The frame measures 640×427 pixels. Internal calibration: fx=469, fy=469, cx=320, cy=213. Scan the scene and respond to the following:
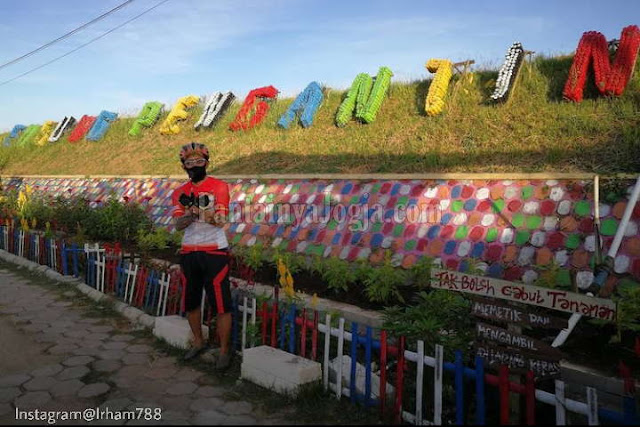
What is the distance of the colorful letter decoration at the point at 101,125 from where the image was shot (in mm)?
23888

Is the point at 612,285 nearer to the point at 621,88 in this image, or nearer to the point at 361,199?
the point at 361,199

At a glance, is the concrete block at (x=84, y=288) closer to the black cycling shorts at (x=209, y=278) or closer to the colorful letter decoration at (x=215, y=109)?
the black cycling shorts at (x=209, y=278)

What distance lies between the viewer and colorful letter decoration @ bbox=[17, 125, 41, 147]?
28.2 meters

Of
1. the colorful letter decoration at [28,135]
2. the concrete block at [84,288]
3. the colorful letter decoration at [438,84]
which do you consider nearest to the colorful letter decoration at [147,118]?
the colorful letter decoration at [28,135]

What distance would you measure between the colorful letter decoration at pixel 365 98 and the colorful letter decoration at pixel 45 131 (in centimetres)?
2149


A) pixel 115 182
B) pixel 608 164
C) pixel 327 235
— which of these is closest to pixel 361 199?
pixel 327 235

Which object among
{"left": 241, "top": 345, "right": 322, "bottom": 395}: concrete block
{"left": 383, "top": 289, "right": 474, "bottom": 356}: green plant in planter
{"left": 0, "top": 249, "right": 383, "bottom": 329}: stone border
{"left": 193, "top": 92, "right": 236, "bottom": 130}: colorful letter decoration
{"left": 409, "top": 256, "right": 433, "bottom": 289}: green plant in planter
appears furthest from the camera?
{"left": 193, "top": 92, "right": 236, "bottom": 130}: colorful letter decoration

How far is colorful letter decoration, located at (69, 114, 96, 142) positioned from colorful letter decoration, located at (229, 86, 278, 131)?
12547mm

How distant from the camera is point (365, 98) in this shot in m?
13.1

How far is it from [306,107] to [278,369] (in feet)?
38.9

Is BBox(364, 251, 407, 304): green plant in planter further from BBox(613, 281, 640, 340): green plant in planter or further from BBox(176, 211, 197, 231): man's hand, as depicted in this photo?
BBox(176, 211, 197, 231): man's hand

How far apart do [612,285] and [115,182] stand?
528 inches

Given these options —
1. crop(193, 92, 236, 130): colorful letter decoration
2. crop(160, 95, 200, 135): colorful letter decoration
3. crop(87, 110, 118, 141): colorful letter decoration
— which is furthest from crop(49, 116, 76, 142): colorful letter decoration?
crop(193, 92, 236, 130): colorful letter decoration

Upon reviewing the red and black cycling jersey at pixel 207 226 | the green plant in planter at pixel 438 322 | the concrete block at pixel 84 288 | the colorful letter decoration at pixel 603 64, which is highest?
the colorful letter decoration at pixel 603 64
